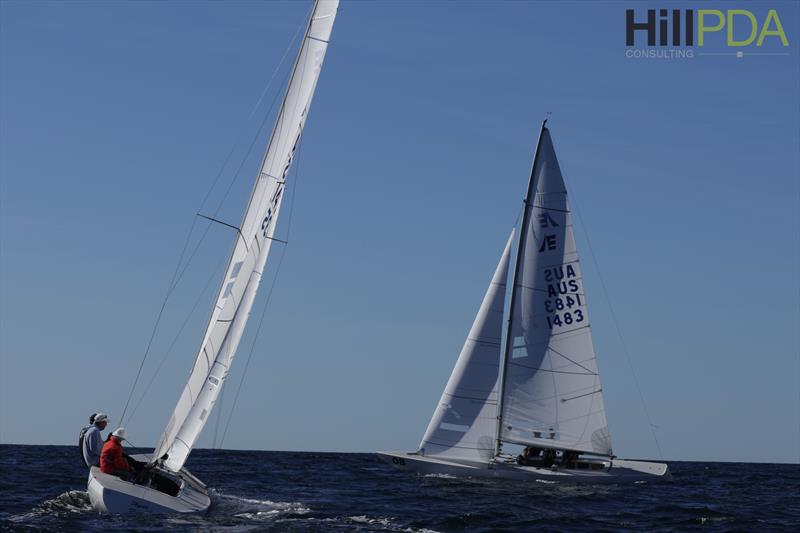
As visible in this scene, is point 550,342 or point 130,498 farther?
point 550,342

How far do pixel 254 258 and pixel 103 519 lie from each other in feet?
19.7

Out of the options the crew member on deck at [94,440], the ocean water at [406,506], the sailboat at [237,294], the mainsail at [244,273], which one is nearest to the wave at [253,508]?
the ocean water at [406,506]

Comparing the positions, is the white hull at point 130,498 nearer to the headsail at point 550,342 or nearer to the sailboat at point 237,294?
the sailboat at point 237,294

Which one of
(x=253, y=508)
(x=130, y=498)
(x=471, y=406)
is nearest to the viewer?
(x=130, y=498)

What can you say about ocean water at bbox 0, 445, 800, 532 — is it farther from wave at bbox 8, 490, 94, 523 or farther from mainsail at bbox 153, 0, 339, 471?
mainsail at bbox 153, 0, 339, 471

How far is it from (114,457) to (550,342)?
18081 millimetres

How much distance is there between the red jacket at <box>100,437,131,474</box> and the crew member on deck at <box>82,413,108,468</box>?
99 cm

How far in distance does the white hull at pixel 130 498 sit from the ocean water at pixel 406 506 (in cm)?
20

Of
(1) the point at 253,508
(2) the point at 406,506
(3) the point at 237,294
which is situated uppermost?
(3) the point at 237,294

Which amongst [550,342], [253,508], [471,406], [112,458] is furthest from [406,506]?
[550,342]

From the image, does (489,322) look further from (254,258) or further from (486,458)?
(254,258)

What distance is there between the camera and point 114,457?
72.0 feet

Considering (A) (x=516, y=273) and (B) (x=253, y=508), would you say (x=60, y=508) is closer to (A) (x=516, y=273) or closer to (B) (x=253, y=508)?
(B) (x=253, y=508)

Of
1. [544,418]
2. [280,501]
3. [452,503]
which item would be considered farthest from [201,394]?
[544,418]
